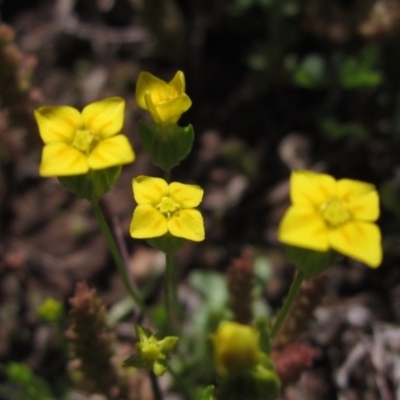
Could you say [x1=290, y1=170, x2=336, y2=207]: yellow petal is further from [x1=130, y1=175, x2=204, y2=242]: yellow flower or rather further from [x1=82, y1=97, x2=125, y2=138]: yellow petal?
[x1=82, y1=97, x2=125, y2=138]: yellow petal

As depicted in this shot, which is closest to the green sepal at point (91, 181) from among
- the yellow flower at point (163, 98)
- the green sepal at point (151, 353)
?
the yellow flower at point (163, 98)

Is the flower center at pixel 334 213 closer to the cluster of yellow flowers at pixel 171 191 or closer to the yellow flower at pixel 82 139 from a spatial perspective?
the cluster of yellow flowers at pixel 171 191

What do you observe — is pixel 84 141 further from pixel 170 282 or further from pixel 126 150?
pixel 170 282

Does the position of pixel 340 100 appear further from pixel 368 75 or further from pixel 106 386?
pixel 106 386

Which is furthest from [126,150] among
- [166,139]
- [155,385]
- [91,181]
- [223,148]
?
[223,148]

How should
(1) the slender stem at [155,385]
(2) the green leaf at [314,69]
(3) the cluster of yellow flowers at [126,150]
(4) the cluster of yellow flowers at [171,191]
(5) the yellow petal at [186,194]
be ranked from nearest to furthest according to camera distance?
(4) the cluster of yellow flowers at [171,191] → (3) the cluster of yellow flowers at [126,150] → (5) the yellow petal at [186,194] → (1) the slender stem at [155,385] → (2) the green leaf at [314,69]

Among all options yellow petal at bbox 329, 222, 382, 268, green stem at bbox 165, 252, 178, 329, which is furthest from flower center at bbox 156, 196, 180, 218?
yellow petal at bbox 329, 222, 382, 268

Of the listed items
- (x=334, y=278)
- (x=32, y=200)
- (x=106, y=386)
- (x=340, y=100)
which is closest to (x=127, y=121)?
A: (x=32, y=200)
